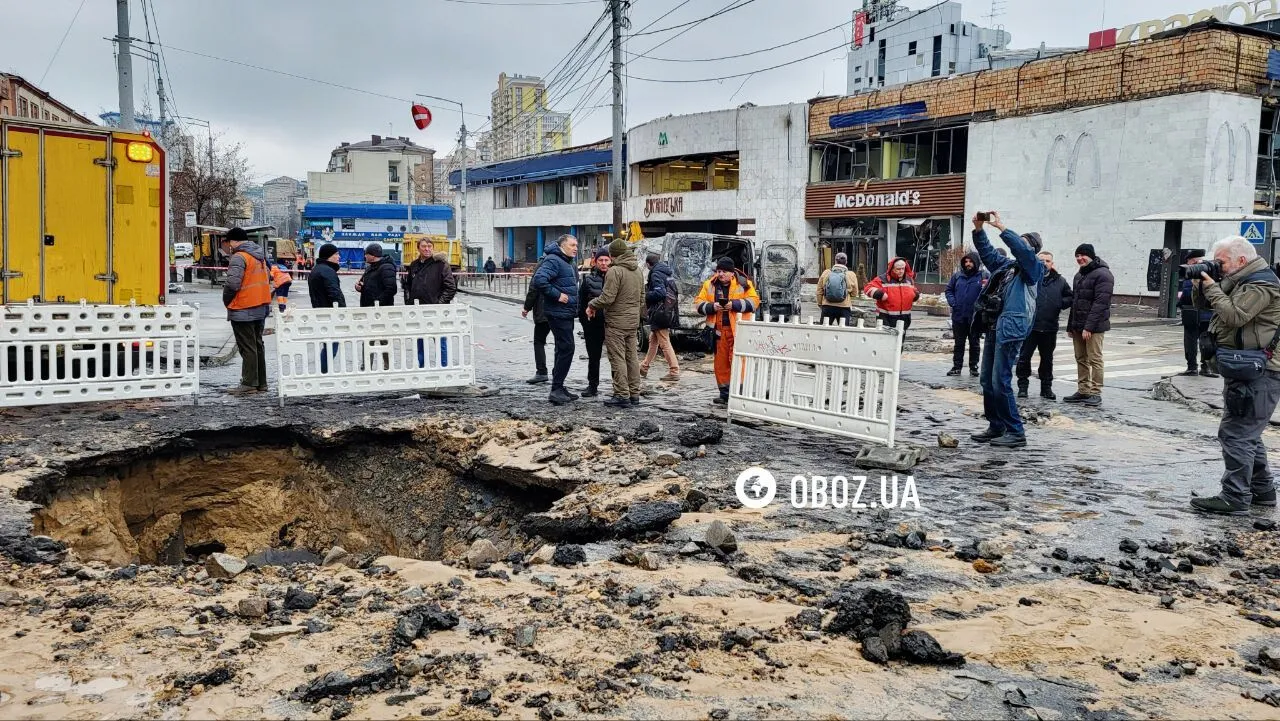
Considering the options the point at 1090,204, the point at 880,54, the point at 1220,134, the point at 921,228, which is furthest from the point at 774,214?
the point at 880,54

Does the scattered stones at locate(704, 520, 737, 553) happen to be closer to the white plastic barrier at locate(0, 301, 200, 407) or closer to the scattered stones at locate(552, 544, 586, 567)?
the scattered stones at locate(552, 544, 586, 567)

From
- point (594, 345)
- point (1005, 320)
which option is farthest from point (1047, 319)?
point (594, 345)

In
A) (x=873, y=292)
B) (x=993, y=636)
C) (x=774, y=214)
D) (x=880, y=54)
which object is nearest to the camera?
(x=993, y=636)

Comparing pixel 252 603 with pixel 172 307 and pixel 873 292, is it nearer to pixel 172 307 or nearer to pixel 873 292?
pixel 172 307

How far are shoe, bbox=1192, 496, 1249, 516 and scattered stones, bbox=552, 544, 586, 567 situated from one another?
4.11 m

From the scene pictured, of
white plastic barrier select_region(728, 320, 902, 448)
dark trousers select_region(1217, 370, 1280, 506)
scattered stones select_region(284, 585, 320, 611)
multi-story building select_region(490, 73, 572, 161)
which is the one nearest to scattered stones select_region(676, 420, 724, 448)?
white plastic barrier select_region(728, 320, 902, 448)

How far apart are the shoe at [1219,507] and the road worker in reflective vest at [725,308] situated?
4.98 meters

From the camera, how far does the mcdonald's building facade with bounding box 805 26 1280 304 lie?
24656mm

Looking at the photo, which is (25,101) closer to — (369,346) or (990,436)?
(369,346)

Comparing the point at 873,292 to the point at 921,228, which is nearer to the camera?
the point at 873,292

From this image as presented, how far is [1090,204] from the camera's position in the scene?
27.5 m

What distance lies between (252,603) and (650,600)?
183cm

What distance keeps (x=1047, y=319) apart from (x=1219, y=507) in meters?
5.29

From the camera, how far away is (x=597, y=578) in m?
4.66
